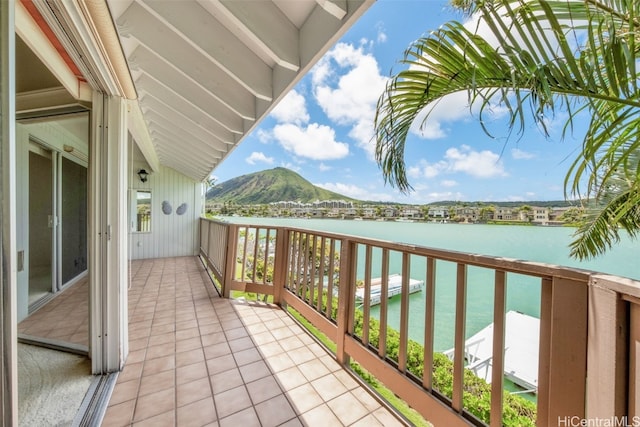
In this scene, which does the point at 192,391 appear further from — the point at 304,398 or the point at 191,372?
the point at 304,398

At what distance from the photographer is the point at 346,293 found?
201cm

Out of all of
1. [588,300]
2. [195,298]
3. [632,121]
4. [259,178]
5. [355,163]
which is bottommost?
[195,298]

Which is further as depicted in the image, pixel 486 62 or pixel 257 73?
pixel 257 73

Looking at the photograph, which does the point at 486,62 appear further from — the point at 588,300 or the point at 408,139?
the point at 588,300

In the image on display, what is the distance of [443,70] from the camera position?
1283 mm

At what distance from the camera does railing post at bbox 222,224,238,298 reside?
3.52 m

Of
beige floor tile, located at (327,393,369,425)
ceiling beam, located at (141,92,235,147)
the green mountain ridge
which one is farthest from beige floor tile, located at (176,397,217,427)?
the green mountain ridge

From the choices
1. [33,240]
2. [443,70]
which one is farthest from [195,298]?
[443,70]

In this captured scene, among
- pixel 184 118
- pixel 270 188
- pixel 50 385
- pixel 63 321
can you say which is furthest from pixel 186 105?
pixel 270 188

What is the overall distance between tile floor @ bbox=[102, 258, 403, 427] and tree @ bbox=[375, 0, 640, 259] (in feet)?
5.75

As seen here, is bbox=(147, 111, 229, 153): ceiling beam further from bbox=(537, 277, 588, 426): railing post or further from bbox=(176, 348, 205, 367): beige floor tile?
bbox=(537, 277, 588, 426): railing post

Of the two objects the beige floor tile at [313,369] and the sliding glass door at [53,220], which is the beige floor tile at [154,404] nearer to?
the beige floor tile at [313,369]

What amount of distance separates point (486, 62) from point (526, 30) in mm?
158

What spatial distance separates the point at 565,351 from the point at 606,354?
12 cm
